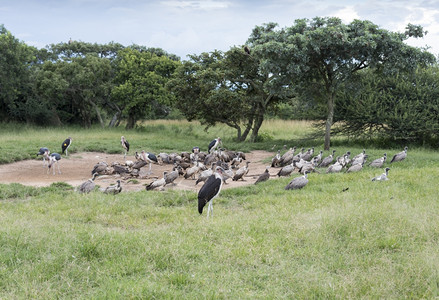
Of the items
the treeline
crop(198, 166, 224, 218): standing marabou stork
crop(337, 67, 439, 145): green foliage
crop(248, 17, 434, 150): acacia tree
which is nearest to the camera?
crop(198, 166, 224, 218): standing marabou stork

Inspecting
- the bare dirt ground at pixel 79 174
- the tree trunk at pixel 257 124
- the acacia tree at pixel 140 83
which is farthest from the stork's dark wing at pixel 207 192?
the acacia tree at pixel 140 83

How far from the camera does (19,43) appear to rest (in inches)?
993

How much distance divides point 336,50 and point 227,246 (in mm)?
11768

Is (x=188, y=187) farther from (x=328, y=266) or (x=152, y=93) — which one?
(x=152, y=93)

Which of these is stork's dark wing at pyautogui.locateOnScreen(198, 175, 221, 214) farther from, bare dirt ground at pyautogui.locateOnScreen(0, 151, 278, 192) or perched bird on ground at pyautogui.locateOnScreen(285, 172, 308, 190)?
bare dirt ground at pyautogui.locateOnScreen(0, 151, 278, 192)

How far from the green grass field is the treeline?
7.90m

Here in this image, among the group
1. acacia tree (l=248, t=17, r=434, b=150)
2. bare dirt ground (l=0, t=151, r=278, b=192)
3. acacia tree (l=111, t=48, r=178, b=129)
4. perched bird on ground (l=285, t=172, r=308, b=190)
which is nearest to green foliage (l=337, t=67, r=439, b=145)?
acacia tree (l=248, t=17, r=434, b=150)

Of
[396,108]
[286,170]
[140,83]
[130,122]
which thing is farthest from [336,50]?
[130,122]

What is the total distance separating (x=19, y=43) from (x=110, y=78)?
20.9 ft

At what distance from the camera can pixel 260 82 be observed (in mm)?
21156

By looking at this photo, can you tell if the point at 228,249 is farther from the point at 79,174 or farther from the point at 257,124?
the point at 257,124

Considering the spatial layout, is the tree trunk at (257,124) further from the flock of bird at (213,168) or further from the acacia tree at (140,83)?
the acacia tree at (140,83)

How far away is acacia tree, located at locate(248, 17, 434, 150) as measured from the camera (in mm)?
14367

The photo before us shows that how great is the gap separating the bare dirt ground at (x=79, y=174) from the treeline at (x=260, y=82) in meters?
4.67
